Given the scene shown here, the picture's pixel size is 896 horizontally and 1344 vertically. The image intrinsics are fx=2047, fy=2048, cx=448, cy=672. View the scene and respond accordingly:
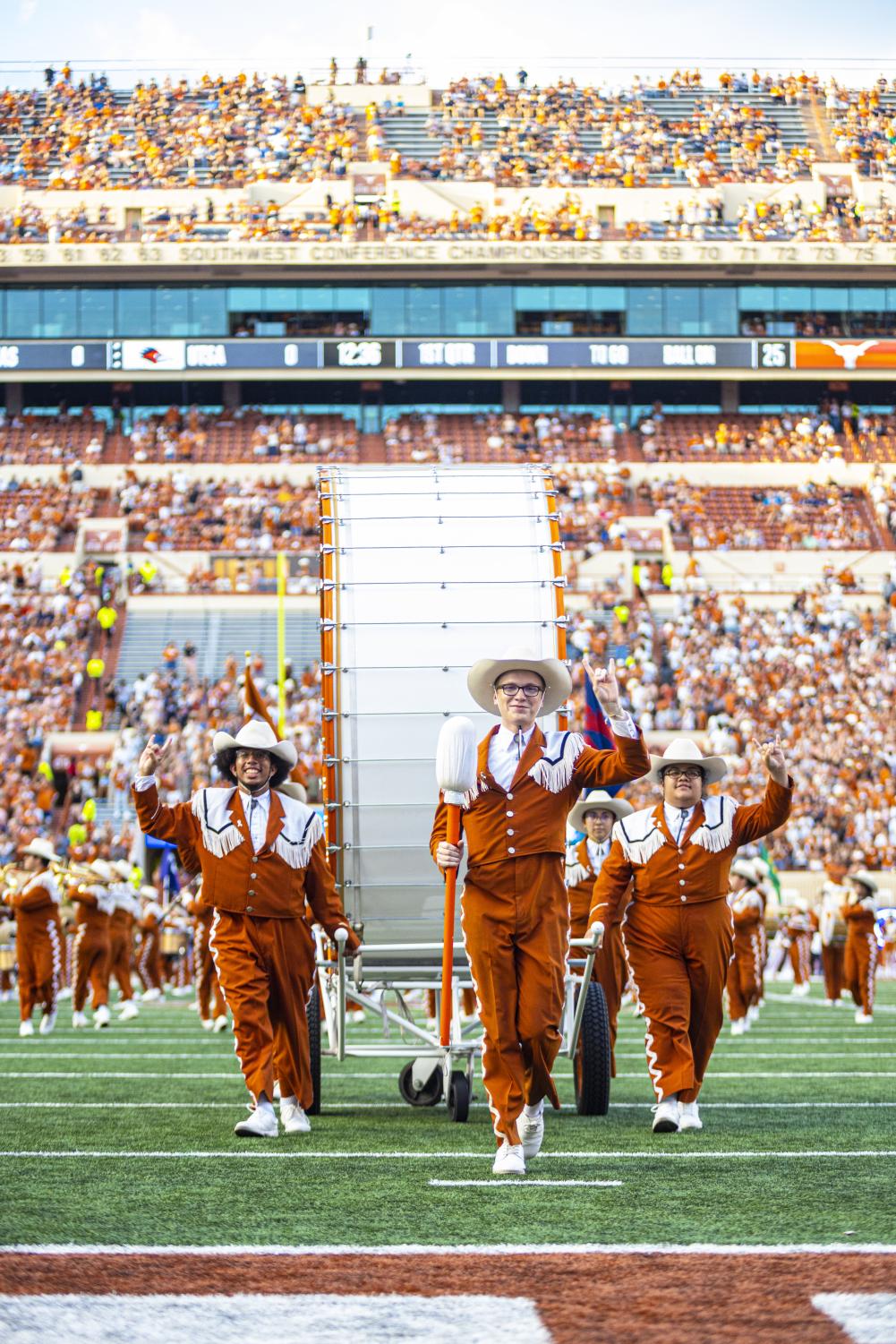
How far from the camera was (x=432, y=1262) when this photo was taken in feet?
17.8

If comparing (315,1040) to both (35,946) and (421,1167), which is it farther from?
(35,946)

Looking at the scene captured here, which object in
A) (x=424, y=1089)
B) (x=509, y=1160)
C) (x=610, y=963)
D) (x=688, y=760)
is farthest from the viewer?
(x=610, y=963)

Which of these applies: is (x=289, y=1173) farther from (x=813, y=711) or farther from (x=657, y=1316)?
(x=813, y=711)

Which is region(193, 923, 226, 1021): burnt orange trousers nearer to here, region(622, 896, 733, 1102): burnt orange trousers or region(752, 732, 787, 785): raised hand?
region(622, 896, 733, 1102): burnt orange trousers

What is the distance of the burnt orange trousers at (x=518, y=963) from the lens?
802 cm

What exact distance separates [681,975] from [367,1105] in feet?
7.73

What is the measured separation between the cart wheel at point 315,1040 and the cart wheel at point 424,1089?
1.78 ft

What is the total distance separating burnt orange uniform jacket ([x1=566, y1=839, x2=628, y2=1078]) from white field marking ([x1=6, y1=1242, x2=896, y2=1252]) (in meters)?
6.65

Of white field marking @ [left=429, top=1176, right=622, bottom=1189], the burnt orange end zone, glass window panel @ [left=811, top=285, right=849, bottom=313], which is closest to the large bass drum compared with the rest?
white field marking @ [left=429, top=1176, right=622, bottom=1189]

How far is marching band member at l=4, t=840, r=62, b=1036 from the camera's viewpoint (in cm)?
1798

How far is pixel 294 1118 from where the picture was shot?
376 inches

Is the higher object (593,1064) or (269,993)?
(269,993)

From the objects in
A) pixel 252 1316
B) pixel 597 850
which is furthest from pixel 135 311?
pixel 252 1316

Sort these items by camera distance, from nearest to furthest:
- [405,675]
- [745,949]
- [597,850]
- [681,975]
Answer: [681,975], [405,675], [597,850], [745,949]
